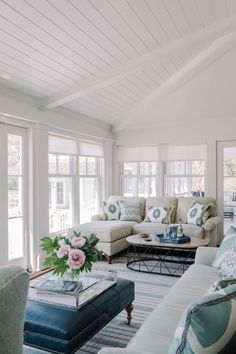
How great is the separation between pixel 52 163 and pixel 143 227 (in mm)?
1852

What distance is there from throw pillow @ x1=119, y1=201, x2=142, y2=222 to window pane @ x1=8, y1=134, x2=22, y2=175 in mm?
2217

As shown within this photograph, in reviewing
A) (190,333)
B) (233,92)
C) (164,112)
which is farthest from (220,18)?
(190,333)

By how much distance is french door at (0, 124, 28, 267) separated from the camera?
4090mm

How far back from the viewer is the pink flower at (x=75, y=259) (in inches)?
92.8

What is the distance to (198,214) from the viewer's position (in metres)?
5.34

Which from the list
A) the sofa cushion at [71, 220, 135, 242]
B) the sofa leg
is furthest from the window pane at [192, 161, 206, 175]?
the sofa leg

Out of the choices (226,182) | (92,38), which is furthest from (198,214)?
(92,38)

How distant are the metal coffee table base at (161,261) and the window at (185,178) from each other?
142 cm

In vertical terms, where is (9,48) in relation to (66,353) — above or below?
above

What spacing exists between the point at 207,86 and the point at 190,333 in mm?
5176

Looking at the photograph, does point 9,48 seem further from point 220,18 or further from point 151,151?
point 151,151

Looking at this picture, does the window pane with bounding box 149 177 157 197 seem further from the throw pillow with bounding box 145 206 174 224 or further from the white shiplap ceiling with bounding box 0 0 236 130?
the white shiplap ceiling with bounding box 0 0 236 130

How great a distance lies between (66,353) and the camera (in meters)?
1.92

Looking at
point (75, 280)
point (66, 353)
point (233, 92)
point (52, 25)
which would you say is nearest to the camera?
point (66, 353)
